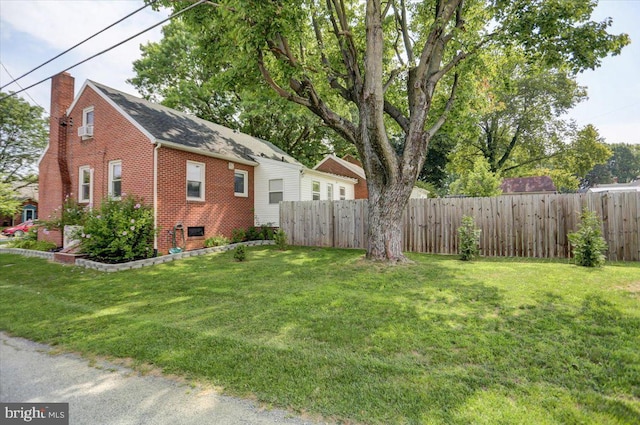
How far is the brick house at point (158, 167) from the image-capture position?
408 inches

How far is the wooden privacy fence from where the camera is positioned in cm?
824

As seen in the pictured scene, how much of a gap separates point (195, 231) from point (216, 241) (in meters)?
0.88

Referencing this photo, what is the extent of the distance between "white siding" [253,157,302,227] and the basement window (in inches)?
127

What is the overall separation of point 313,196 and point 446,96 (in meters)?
7.50

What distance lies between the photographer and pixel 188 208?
1117 centimetres

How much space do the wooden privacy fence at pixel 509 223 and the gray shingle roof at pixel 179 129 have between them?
543 cm

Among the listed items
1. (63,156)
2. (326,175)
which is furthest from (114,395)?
(326,175)

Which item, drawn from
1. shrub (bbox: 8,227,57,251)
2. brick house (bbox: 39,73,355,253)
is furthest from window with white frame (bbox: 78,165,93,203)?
shrub (bbox: 8,227,57,251)

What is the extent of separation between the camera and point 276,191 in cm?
1438

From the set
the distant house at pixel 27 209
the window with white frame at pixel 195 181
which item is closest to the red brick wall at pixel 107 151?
the window with white frame at pixel 195 181

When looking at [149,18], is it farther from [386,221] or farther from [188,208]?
[386,221]

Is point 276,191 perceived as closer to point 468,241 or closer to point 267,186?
point 267,186

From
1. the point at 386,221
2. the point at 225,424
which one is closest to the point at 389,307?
the point at 225,424

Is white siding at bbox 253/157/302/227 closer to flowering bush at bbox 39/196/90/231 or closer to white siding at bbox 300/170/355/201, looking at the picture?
white siding at bbox 300/170/355/201
